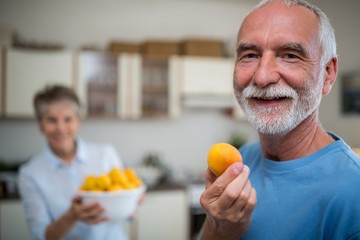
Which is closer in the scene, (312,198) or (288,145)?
(312,198)

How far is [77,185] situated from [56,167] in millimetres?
147

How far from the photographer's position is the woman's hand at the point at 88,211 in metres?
1.39

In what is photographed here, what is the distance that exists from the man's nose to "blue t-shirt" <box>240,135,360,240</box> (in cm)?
23

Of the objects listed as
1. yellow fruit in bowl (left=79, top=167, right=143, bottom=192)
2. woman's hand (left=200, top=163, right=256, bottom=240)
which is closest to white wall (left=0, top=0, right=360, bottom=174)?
yellow fruit in bowl (left=79, top=167, right=143, bottom=192)

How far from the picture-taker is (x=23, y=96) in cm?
322

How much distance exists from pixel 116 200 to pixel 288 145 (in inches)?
30.5

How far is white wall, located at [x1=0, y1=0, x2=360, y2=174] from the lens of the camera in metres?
3.54

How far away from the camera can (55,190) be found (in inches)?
68.9

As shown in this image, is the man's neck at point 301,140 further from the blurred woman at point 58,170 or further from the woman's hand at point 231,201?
the blurred woman at point 58,170

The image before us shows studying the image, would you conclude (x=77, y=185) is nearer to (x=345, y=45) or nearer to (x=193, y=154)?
(x=193, y=154)

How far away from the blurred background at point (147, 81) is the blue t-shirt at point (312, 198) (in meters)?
2.37

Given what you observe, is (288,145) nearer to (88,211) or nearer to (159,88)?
(88,211)

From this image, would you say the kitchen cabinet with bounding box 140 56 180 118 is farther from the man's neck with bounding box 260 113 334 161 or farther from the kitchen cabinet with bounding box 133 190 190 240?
the man's neck with bounding box 260 113 334 161

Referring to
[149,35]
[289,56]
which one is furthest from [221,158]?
[149,35]
